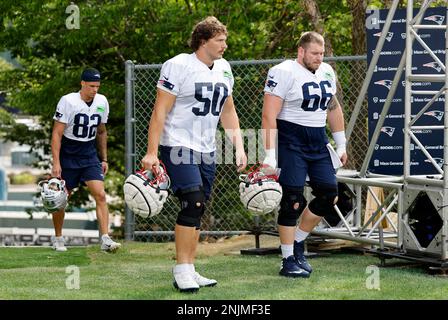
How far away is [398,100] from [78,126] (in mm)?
3437

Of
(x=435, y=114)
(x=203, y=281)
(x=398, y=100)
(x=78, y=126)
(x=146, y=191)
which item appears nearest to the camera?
(x=146, y=191)

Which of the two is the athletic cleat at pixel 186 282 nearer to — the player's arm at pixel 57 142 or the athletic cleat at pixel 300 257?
the athletic cleat at pixel 300 257

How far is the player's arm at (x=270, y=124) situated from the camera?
8062mm

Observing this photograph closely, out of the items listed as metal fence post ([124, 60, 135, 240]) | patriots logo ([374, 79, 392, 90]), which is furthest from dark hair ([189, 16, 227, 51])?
metal fence post ([124, 60, 135, 240])

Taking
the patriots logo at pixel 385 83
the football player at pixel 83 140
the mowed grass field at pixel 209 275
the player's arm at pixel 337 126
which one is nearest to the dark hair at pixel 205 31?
the player's arm at pixel 337 126

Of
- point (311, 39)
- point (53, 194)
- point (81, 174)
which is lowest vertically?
point (53, 194)

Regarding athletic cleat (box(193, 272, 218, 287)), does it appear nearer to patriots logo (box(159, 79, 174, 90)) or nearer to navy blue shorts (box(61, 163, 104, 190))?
patriots logo (box(159, 79, 174, 90))

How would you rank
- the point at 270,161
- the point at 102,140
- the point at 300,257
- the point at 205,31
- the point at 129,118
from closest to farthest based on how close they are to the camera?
the point at 205,31
the point at 270,161
the point at 300,257
the point at 102,140
the point at 129,118

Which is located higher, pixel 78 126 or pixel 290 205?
pixel 78 126

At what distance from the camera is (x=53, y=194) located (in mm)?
10445

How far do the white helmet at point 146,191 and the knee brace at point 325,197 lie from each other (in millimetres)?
1633

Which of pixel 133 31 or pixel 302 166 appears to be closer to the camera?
pixel 302 166

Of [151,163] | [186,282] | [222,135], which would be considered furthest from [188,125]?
[222,135]

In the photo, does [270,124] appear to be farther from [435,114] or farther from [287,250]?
[435,114]
